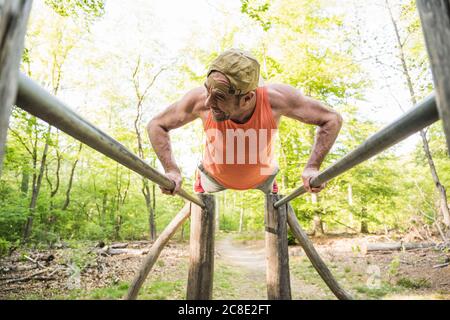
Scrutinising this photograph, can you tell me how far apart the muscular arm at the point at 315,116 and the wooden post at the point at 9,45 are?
6.11ft

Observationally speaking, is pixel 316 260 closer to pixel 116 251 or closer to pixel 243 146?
pixel 243 146

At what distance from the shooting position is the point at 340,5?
30.5 feet

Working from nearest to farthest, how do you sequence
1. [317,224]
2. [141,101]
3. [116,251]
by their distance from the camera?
[116,251] → [317,224] → [141,101]

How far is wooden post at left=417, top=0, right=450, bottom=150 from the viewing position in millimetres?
422

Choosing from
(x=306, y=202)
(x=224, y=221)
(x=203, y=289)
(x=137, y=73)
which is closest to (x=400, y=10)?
(x=306, y=202)

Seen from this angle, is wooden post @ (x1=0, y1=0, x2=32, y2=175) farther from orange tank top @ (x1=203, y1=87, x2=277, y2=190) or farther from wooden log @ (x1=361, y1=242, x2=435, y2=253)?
wooden log @ (x1=361, y1=242, x2=435, y2=253)

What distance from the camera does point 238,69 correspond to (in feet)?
6.26

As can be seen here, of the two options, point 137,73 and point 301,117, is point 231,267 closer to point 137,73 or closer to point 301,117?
point 301,117

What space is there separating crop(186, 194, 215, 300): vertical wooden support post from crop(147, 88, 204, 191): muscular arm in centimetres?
59

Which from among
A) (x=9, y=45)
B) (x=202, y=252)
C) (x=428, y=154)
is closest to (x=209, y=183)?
(x=202, y=252)

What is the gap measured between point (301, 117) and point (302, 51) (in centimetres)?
776

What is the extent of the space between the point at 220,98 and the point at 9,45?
1591 mm

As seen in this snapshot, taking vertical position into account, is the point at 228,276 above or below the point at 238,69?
below
